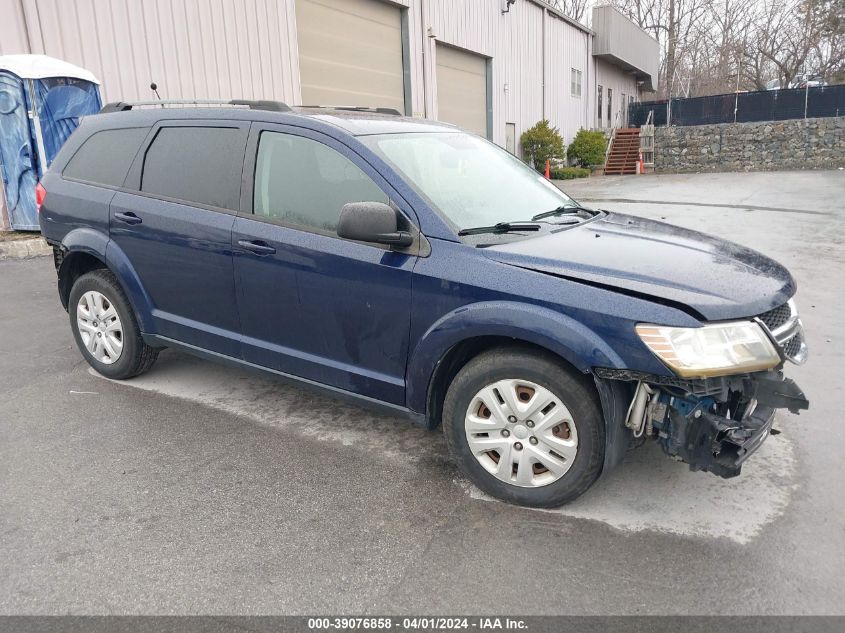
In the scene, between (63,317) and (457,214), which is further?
(63,317)

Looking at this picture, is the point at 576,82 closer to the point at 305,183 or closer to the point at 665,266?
the point at 305,183

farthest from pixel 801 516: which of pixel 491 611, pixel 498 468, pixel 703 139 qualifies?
pixel 703 139

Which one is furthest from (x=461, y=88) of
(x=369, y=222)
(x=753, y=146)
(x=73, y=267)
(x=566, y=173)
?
(x=369, y=222)

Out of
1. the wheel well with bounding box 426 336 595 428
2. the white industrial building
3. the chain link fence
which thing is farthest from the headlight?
the chain link fence

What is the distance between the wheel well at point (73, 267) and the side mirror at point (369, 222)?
2362 millimetres

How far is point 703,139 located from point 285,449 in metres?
28.4

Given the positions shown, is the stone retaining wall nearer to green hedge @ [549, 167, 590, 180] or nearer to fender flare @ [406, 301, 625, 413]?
green hedge @ [549, 167, 590, 180]

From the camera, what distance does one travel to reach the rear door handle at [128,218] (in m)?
4.20

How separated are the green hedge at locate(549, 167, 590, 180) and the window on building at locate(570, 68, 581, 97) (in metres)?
4.52

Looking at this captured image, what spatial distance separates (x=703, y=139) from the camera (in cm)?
2781

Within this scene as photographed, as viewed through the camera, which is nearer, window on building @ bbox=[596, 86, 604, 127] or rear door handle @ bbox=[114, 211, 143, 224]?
rear door handle @ bbox=[114, 211, 143, 224]

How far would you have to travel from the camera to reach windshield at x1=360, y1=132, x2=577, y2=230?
3.43 meters

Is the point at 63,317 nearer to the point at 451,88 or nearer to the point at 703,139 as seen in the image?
the point at 451,88

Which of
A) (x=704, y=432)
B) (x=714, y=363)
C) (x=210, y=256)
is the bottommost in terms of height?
(x=704, y=432)
